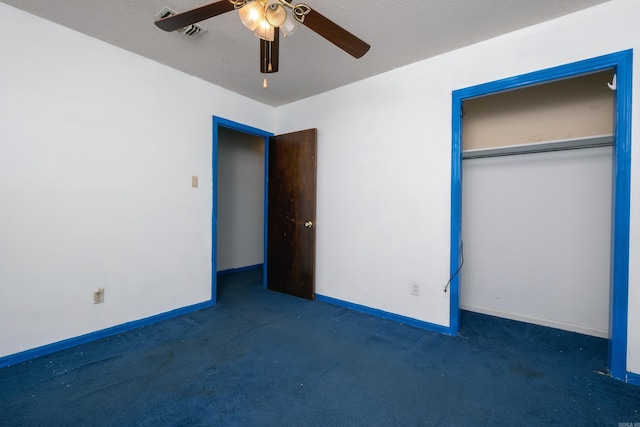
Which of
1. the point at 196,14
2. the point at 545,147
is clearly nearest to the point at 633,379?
the point at 545,147

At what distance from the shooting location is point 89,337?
7.64 feet

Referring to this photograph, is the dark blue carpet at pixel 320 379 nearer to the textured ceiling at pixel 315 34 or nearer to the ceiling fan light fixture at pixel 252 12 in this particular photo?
the ceiling fan light fixture at pixel 252 12

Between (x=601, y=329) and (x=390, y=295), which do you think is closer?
(x=601, y=329)

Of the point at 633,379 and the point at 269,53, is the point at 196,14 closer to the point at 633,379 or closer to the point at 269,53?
the point at 269,53

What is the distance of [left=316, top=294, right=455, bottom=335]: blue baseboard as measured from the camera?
2572 mm

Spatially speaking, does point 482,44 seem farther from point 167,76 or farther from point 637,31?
point 167,76

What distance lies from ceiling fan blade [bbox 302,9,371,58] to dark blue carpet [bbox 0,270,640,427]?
2087 mm

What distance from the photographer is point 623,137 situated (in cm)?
183

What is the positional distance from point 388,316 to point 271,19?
2700 millimetres

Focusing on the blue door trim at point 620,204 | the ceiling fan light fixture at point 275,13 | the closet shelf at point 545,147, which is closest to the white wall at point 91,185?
the ceiling fan light fixture at point 275,13

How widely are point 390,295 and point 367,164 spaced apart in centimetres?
142

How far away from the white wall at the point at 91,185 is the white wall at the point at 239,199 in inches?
56.3

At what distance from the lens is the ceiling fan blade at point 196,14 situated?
1393 mm

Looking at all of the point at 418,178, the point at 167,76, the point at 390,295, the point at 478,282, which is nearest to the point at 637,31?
the point at 418,178
